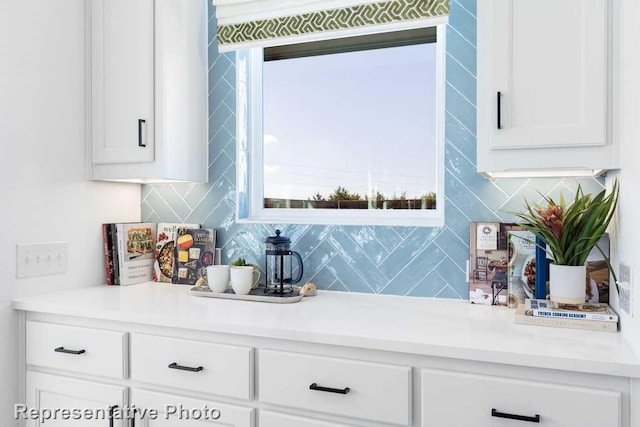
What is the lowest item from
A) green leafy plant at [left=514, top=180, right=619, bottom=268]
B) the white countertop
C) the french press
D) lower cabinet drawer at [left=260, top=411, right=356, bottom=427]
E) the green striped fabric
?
lower cabinet drawer at [left=260, top=411, right=356, bottom=427]

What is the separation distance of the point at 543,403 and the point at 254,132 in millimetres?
1673

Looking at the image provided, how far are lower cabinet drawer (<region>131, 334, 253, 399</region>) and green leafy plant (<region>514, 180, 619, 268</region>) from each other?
40.3 inches

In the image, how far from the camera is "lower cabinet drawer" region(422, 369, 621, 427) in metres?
1.19

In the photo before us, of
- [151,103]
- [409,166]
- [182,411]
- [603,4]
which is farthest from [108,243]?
[603,4]

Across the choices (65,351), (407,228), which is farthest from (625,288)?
(65,351)

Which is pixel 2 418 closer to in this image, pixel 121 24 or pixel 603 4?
pixel 121 24

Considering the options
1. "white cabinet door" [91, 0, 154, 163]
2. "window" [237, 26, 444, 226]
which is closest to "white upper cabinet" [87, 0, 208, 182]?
"white cabinet door" [91, 0, 154, 163]

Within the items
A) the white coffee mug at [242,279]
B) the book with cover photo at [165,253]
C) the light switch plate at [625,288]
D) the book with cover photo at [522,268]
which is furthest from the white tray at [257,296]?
the light switch plate at [625,288]

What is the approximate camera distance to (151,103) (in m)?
2.09

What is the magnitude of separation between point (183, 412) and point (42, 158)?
1.18m

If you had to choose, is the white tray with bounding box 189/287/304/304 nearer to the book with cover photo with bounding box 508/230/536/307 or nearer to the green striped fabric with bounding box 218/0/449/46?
the book with cover photo with bounding box 508/230/536/307

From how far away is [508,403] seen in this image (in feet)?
4.13

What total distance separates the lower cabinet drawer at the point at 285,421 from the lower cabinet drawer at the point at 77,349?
554mm

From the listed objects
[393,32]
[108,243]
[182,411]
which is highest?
[393,32]
